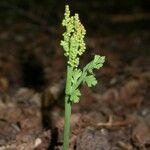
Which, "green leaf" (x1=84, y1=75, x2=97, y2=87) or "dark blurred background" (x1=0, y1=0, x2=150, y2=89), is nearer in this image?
"green leaf" (x1=84, y1=75, x2=97, y2=87)

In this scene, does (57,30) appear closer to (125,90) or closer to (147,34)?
(147,34)

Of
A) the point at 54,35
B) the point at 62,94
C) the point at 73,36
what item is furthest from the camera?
the point at 54,35

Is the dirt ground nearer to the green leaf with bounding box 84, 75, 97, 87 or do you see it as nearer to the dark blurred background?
the dark blurred background

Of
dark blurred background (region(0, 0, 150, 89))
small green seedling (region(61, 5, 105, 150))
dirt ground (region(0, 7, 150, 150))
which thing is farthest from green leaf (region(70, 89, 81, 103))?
dark blurred background (region(0, 0, 150, 89))

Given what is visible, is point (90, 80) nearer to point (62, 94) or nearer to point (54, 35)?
point (62, 94)

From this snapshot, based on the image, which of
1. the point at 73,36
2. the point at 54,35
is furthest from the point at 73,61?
the point at 54,35

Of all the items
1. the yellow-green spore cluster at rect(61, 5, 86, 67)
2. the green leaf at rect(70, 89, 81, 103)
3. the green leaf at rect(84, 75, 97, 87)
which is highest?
the yellow-green spore cluster at rect(61, 5, 86, 67)

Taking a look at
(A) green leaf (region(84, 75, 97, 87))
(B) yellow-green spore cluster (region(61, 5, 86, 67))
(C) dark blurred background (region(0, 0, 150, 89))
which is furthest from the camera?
(C) dark blurred background (region(0, 0, 150, 89))
